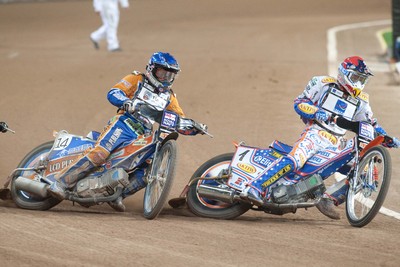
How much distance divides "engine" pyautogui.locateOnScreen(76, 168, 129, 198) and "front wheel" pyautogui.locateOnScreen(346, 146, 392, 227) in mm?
2387

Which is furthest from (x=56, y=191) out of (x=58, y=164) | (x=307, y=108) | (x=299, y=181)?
(x=307, y=108)

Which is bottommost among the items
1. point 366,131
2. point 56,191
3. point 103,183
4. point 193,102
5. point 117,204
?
point 117,204

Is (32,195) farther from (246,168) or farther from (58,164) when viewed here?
(246,168)

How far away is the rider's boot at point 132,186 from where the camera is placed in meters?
10.6

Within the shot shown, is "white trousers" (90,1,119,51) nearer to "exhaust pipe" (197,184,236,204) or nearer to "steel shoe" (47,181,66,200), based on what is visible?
"steel shoe" (47,181,66,200)

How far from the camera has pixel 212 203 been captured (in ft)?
34.5

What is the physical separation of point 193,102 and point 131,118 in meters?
7.42

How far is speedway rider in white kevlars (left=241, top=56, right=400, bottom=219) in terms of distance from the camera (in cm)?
1020

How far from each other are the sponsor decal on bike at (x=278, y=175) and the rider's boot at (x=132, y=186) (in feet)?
4.37

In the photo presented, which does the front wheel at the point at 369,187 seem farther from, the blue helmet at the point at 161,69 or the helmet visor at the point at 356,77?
the blue helmet at the point at 161,69

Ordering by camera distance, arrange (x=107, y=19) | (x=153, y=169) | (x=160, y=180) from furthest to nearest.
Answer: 1. (x=107, y=19)
2. (x=153, y=169)
3. (x=160, y=180)

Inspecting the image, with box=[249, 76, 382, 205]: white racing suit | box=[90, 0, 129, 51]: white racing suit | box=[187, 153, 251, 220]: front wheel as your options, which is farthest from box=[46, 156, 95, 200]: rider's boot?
box=[90, 0, 129, 51]: white racing suit

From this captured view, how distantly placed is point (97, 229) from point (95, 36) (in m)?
17.0

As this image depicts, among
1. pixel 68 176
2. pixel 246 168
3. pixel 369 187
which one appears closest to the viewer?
pixel 369 187
